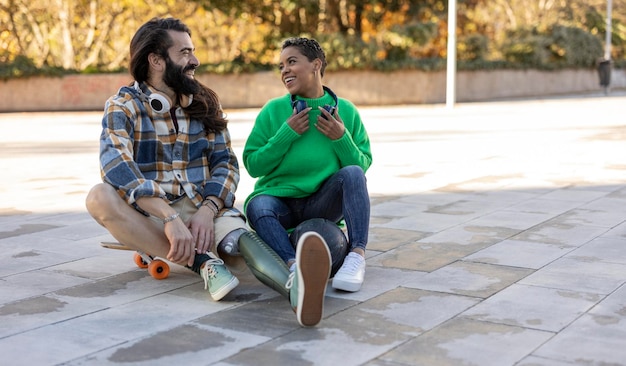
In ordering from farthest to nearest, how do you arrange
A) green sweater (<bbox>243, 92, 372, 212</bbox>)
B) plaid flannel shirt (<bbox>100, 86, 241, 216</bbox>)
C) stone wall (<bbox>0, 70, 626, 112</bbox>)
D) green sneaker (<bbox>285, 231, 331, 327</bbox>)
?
stone wall (<bbox>0, 70, 626, 112</bbox>) < green sweater (<bbox>243, 92, 372, 212</bbox>) < plaid flannel shirt (<bbox>100, 86, 241, 216</bbox>) < green sneaker (<bbox>285, 231, 331, 327</bbox>)

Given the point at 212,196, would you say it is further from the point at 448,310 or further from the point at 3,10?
the point at 3,10

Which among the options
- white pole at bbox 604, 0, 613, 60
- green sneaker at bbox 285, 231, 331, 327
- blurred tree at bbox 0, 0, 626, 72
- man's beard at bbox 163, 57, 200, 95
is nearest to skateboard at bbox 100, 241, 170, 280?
man's beard at bbox 163, 57, 200, 95

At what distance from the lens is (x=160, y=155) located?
15.0 ft

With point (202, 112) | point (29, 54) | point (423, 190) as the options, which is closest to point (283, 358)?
point (202, 112)

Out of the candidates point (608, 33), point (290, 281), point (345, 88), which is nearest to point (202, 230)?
point (290, 281)

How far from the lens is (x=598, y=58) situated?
35.9 metres

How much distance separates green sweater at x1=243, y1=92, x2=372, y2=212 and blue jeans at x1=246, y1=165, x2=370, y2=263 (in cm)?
7

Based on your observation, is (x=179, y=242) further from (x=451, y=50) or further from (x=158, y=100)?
(x=451, y=50)

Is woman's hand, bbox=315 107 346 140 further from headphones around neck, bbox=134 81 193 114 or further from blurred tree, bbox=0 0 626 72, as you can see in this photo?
blurred tree, bbox=0 0 626 72

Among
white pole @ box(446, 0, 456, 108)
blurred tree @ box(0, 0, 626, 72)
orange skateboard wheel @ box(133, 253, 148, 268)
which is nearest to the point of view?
orange skateboard wheel @ box(133, 253, 148, 268)

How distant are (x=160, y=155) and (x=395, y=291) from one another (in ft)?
4.28

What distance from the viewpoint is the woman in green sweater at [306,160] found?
4660 millimetres

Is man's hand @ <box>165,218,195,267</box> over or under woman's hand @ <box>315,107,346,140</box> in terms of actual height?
under

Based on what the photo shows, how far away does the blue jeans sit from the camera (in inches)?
183
